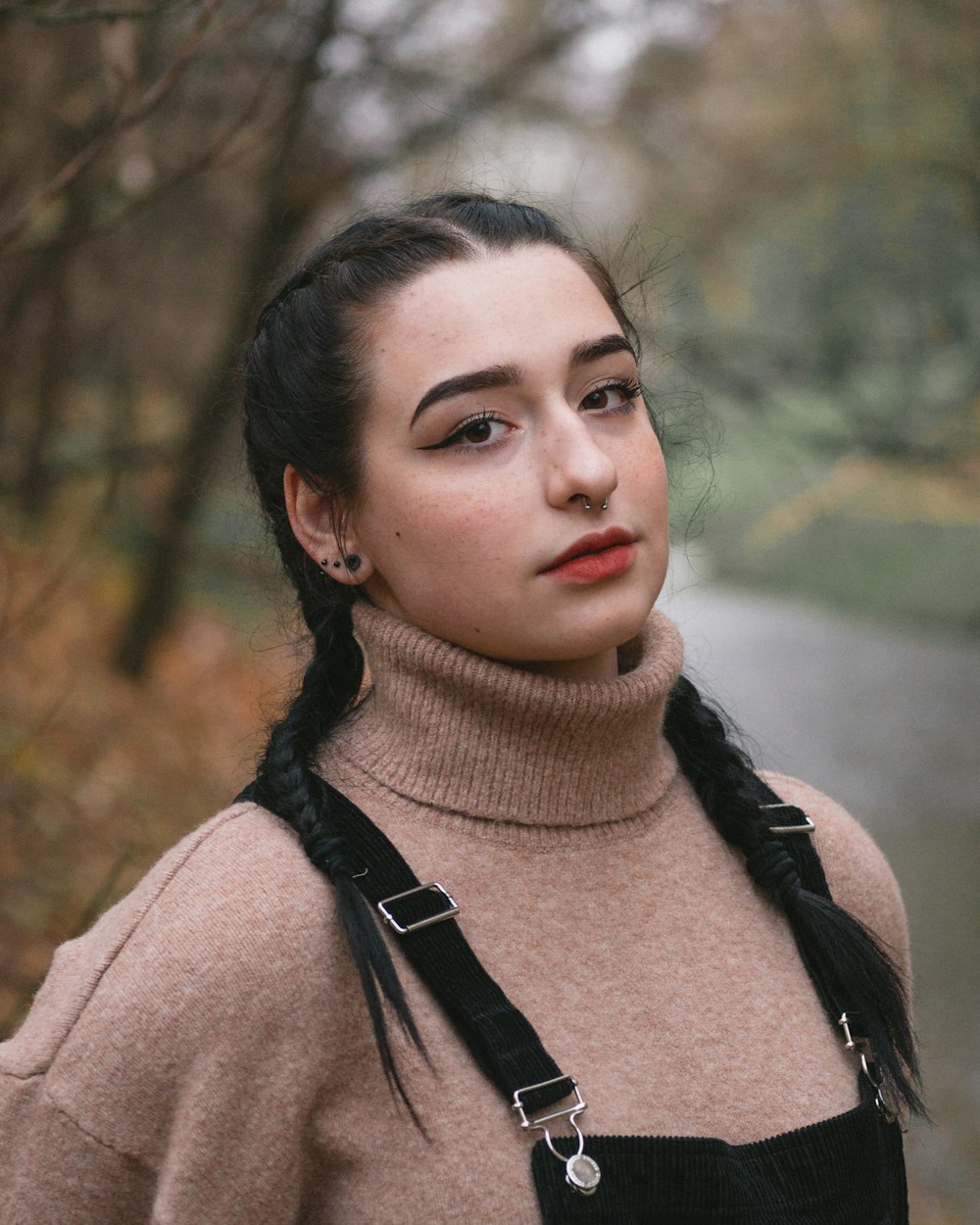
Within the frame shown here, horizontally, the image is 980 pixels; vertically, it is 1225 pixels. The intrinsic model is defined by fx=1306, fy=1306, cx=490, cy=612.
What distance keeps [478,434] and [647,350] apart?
6.98 metres

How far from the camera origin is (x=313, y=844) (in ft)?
5.37

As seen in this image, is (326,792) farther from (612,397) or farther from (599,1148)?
(612,397)

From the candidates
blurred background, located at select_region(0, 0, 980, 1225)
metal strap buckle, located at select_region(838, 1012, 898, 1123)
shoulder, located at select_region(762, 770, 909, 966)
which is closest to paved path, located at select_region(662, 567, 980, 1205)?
blurred background, located at select_region(0, 0, 980, 1225)

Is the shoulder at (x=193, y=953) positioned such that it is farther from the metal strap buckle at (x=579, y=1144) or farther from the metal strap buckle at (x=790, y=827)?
the metal strap buckle at (x=790, y=827)

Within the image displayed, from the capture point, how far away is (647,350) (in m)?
8.46

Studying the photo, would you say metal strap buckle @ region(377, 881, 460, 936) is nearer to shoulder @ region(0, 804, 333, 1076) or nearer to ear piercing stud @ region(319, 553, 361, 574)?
shoulder @ region(0, 804, 333, 1076)

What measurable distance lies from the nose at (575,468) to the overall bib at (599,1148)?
1.63ft

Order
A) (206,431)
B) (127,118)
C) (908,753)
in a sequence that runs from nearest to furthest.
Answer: (127,118)
(206,431)
(908,753)

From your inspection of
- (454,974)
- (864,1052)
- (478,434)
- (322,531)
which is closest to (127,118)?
(322,531)

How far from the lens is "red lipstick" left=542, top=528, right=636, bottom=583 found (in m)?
1.67

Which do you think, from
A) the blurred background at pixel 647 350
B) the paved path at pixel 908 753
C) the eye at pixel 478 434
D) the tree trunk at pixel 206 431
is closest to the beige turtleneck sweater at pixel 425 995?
the eye at pixel 478 434

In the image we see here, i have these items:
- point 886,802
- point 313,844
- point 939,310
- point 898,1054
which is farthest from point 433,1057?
point 939,310

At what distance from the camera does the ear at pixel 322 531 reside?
72.6 inches

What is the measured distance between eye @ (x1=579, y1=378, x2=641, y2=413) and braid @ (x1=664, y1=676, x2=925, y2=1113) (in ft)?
1.81
